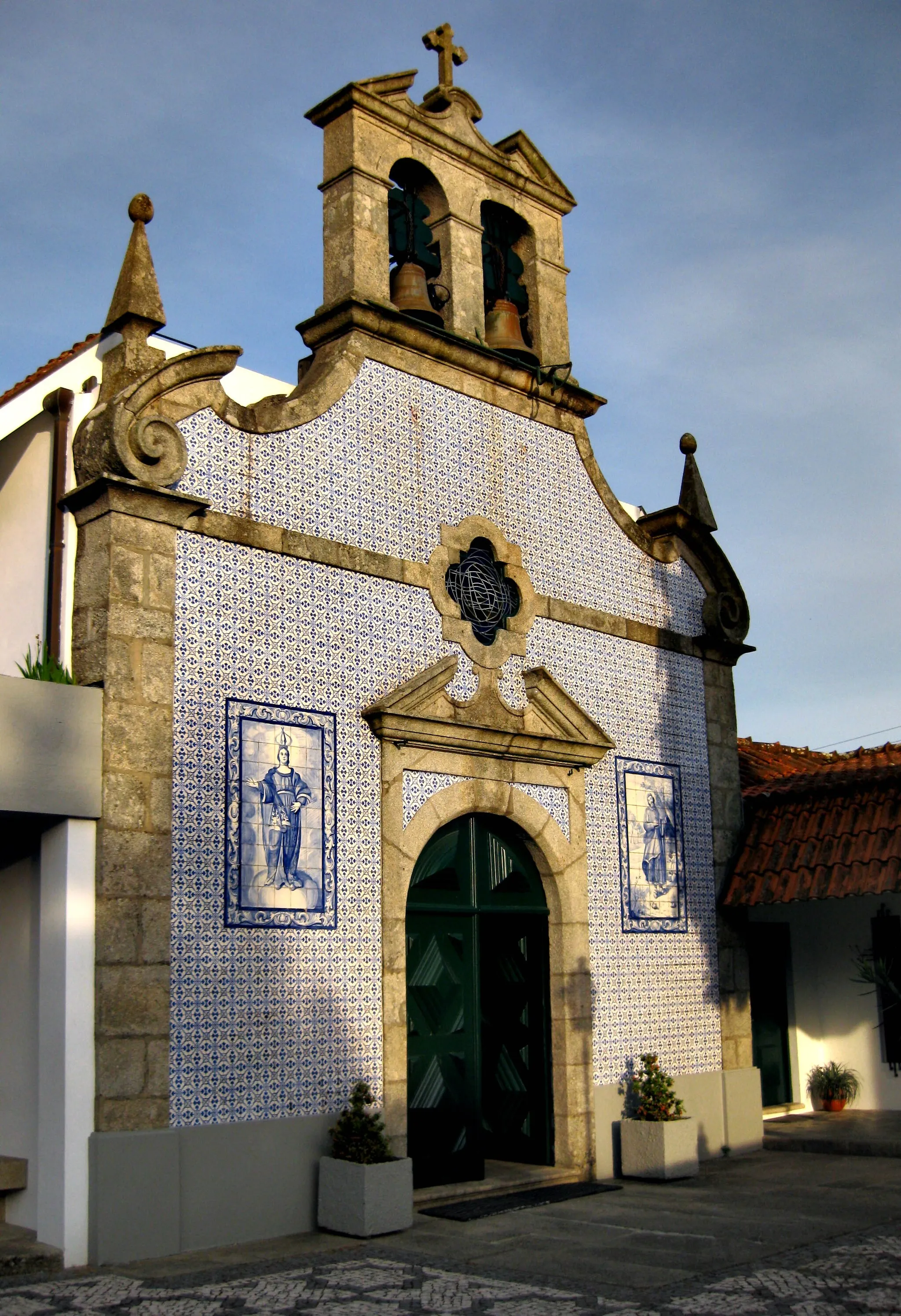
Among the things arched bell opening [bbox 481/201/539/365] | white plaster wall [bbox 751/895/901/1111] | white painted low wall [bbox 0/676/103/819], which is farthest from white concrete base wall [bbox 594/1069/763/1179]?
arched bell opening [bbox 481/201/539/365]

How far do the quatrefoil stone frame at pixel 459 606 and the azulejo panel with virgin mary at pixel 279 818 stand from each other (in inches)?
59.0

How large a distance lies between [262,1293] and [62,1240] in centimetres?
123

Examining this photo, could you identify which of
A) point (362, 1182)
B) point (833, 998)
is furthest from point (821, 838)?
point (362, 1182)

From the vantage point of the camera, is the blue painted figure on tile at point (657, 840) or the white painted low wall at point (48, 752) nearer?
the white painted low wall at point (48, 752)

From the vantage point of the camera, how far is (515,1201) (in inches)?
360

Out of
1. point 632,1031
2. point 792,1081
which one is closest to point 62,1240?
point 632,1031

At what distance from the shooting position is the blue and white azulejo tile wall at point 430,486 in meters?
8.94

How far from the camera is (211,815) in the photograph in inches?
320

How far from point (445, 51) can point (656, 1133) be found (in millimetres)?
8864

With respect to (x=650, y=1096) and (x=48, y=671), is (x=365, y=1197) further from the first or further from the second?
(x=48, y=671)

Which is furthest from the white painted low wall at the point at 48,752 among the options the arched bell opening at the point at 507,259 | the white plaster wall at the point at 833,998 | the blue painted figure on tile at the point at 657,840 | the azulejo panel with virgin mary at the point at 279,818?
the white plaster wall at the point at 833,998

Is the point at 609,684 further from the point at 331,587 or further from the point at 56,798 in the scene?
the point at 56,798

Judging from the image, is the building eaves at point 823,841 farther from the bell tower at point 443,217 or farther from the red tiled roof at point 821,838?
the bell tower at point 443,217

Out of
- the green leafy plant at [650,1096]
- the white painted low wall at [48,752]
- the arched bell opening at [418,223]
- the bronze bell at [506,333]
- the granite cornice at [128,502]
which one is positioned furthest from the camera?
the bronze bell at [506,333]
